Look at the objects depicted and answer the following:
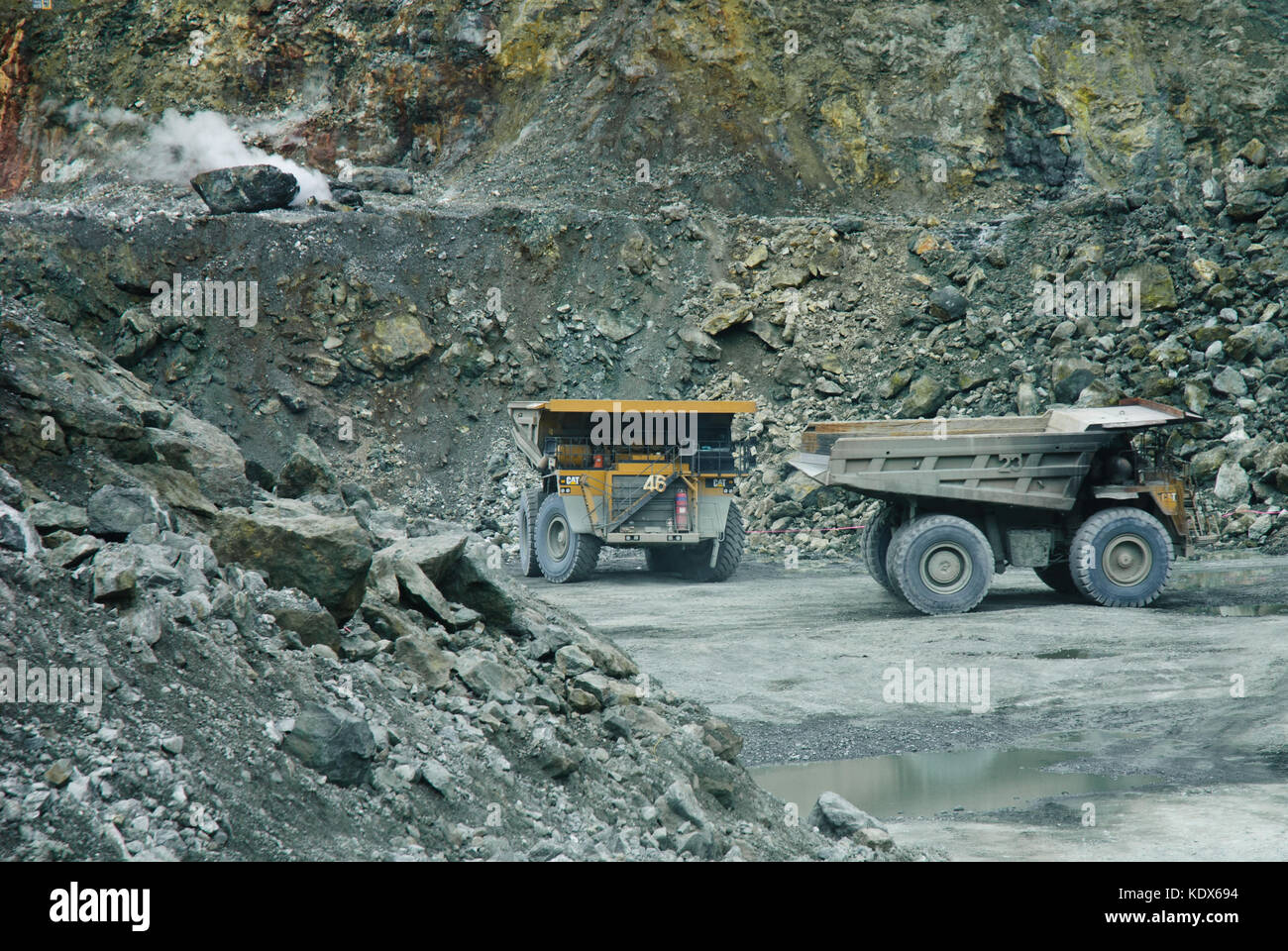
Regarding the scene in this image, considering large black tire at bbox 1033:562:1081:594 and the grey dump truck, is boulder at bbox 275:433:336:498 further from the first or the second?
large black tire at bbox 1033:562:1081:594

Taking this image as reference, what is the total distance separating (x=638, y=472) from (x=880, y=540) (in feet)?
10.4

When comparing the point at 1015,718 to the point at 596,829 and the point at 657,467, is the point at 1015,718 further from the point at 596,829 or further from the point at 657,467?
the point at 657,467

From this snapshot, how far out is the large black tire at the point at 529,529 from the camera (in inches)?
619

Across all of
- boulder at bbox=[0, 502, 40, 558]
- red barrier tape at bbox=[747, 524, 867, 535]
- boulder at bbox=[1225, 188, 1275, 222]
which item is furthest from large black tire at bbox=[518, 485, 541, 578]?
boulder at bbox=[1225, 188, 1275, 222]

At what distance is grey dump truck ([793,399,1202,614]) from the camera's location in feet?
39.1

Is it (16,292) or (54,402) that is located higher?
(16,292)

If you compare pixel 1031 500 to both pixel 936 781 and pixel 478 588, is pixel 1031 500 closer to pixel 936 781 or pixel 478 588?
pixel 936 781

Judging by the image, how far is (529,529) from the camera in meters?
15.8

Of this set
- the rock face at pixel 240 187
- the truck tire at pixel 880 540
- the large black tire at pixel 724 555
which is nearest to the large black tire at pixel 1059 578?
the truck tire at pixel 880 540

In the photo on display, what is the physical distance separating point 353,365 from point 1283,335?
16.4 meters

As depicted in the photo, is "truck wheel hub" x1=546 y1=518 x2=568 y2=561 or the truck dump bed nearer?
the truck dump bed

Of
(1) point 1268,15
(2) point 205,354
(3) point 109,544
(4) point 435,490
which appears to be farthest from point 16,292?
(1) point 1268,15

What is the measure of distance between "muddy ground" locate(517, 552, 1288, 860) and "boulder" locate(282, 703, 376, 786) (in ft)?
9.72

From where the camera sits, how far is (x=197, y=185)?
2256cm
